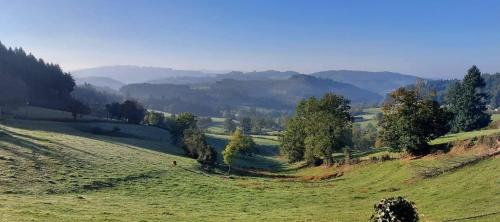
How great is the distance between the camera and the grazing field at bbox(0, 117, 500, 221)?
38.0 meters

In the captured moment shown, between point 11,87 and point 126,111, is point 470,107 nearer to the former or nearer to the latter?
point 126,111

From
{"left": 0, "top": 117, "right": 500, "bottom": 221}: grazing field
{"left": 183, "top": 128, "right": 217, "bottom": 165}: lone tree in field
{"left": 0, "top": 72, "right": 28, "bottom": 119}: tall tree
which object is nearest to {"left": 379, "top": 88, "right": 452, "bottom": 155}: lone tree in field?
{"left": 0, "top": 117, "right": 500, "bottom": 221}: grazing field

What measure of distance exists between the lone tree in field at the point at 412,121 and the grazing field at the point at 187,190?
4.80m

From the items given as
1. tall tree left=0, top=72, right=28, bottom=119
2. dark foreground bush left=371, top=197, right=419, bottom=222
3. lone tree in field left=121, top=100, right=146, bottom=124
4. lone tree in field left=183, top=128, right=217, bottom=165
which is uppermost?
tall tree left=0, top=72, right=28, bottom=119

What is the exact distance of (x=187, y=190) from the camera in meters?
59.8

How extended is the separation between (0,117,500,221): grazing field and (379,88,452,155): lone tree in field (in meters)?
4.80

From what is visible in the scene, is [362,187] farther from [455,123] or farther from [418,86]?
[455,123]

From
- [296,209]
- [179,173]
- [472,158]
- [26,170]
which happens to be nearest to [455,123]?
[472,158]

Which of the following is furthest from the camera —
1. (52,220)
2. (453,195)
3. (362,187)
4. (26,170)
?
(362,187)

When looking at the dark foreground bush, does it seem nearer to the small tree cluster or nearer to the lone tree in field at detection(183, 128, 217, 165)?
the lone tree in field at detection(183, 128, 217, 165)

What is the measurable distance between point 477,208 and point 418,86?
4926 centimetres

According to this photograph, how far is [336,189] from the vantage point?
200 ft

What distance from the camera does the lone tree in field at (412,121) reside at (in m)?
71.2

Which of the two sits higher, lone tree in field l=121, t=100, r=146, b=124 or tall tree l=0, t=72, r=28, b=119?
tall tree l=0, t=72, r=28, b=119
